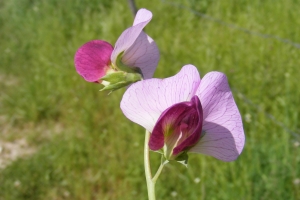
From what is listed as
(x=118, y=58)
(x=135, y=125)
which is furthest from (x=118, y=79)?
(x=135, y=125)

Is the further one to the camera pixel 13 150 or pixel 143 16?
pixel 13 150

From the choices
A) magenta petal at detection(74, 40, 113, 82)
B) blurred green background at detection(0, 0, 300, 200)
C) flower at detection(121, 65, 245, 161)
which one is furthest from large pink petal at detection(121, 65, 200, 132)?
blurred green background at detection(0, 0, 300, 200)

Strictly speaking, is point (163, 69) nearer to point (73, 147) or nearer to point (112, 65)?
point (73, 147)

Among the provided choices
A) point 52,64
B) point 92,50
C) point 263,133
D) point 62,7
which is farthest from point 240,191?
point 62,7

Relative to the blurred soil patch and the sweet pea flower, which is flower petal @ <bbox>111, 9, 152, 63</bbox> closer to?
the sweet pea flower

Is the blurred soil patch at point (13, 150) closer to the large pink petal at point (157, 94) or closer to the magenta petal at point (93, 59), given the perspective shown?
the magenta petal at point (93, 59)

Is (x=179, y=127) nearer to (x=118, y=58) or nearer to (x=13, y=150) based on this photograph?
(x=118, y=58)

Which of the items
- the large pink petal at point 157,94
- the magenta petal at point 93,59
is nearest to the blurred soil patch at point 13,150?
the magenta petal at point 93,59
